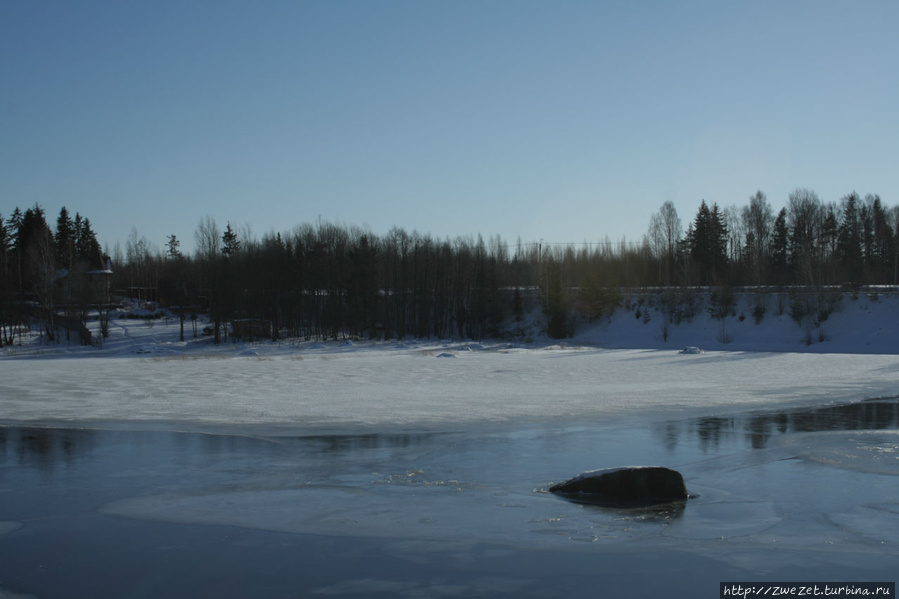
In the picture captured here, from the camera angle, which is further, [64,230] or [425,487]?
[64,230]

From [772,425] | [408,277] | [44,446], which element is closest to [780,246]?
[408,277]

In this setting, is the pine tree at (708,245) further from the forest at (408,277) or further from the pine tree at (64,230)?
the pine tree at (64,230)

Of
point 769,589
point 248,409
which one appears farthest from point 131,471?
point 769,589

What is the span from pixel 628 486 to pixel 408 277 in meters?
67.3

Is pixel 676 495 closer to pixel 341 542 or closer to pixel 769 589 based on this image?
pixel 769 589

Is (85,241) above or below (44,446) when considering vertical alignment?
above

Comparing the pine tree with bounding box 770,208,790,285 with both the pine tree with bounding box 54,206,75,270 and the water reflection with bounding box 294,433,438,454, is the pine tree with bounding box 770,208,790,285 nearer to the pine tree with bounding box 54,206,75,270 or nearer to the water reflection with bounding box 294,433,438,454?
the water reflection with bounding box 294,433,438,454

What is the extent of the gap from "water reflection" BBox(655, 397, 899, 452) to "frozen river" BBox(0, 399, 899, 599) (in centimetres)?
14

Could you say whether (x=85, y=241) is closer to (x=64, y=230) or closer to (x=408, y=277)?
(x=64, y=230)

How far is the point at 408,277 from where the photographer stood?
76.2 metres

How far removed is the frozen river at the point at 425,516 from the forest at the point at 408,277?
4856 centimetres

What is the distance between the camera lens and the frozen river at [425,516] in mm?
6457

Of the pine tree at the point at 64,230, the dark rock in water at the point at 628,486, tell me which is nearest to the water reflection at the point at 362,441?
the dark rock in water at the point at 628,486

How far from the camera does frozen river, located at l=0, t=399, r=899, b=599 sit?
6.46 metres
